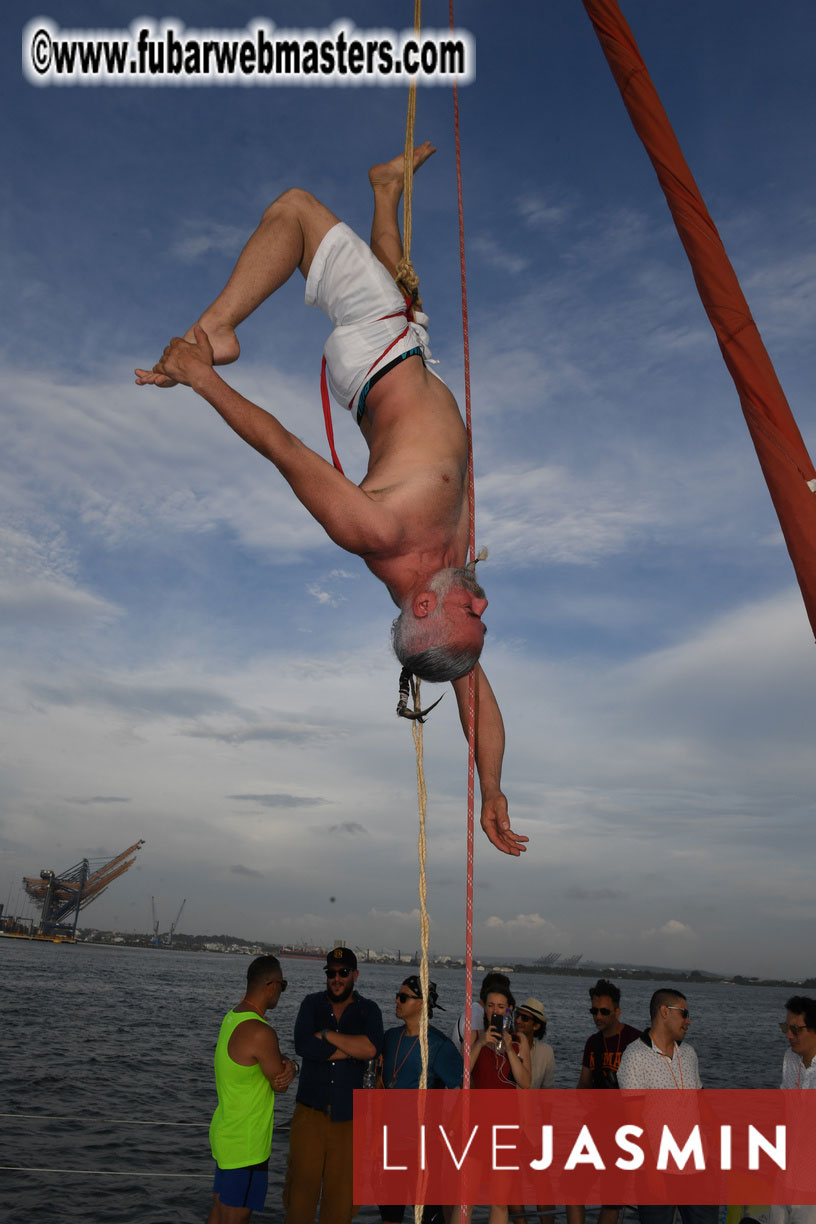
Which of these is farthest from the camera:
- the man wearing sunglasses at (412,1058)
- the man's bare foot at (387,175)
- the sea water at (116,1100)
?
the sea water at (116,1100)

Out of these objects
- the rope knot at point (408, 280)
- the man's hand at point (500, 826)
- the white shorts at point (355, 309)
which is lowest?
the man's hand at point (500, 826)

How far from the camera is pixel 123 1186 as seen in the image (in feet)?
33.6

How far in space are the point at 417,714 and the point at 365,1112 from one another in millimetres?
4132

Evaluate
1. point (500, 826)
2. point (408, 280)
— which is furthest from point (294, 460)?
point (500, 826)

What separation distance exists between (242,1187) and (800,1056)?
3374 millimetres

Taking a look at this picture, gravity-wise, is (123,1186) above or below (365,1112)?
below

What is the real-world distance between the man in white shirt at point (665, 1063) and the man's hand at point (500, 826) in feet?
9.70

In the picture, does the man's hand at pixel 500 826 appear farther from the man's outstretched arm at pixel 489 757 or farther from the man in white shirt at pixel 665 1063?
the man in white shirt at pixel 665 1063

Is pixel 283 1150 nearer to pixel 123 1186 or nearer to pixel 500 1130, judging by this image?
pixel 123 1186

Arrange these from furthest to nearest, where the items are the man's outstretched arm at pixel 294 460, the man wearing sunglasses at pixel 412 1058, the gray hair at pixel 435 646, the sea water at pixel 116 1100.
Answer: the sea water at pixel 116 1100
the man wearing sunglasses at pixel 412 1058
the gray hair at pixel 435 646
the man's outstretched arm at pixel 294 460

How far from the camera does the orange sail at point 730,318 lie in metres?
2.68

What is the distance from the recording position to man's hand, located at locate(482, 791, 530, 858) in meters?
2.98

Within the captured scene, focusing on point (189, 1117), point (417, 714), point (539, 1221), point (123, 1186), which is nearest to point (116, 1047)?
point (189, 1117)

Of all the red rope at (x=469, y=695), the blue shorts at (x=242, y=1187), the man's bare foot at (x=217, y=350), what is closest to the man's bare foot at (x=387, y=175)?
the red rope at (x=469, y=695)
